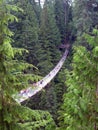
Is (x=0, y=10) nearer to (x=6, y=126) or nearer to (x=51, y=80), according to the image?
(x=6, y=126)

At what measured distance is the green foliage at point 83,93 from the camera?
13.6ft

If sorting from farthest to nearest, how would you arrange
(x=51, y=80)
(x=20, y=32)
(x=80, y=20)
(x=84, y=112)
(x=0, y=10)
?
(x=80, y=20) → (x=20, y=32) → (x=51, y=80) → (x=84, y=112) → (x=0, y=10)

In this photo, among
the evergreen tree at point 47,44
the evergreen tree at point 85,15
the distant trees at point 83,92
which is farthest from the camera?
the evergreen tree at point 85,15

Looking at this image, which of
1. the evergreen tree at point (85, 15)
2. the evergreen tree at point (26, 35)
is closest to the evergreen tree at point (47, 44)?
the evergreen tree at point (26, 35)

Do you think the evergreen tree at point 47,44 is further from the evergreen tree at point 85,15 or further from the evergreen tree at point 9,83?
the evergreen tree at point 9,83

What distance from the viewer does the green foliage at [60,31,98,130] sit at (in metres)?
4.16

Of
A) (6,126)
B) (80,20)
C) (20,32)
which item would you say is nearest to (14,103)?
(6,126)

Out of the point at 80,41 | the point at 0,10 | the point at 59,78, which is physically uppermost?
the point at 0,10

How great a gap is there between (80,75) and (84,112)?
1.74 feet

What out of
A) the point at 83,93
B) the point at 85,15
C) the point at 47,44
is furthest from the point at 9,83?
the point at 85,15

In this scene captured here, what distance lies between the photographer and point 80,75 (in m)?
4.50

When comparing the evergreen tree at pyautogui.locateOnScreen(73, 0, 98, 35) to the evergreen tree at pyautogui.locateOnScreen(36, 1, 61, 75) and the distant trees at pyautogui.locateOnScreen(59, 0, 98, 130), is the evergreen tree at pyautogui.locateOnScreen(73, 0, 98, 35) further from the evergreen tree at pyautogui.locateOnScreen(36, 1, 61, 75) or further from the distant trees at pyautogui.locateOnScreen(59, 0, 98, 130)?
the distant trees at pyautogui.locateOnScreen(59, 0, 98, 130)

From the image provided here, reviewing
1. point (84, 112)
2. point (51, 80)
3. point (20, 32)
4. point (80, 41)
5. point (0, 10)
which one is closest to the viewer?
point (0, 10)

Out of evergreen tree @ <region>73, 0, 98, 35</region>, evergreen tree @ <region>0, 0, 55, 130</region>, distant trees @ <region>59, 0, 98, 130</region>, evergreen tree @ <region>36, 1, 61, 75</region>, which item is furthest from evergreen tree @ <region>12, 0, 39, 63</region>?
evergreen tree @ <region>0, 0, 55, 130</region>
